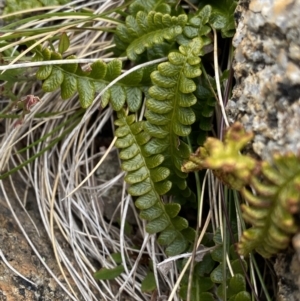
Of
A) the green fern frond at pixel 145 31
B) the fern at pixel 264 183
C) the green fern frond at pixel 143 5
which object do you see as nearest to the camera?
the fern at pixel 264 183

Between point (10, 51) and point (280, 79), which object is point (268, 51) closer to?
point (280, 79)

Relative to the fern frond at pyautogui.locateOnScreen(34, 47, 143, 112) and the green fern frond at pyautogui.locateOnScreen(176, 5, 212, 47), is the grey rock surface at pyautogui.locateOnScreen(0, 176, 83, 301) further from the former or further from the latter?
the green fern frond at pyautogui.locateOnScreen(176, 5, 212, 47)

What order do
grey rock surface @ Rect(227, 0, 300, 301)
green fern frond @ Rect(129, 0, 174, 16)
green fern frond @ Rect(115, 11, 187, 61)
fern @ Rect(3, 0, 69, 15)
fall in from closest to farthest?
grey rock surface @ Rect(227, 0, 300, 301), green fern frond @ Rect(115, 11, 187, 61), green fern frond @ Rect(129, 0, 174, 16), fern @ Rect(3, 0, 69, 15)

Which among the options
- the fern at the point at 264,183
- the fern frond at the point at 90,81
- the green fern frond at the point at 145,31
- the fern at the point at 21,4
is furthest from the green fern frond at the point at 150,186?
the fern at the point at 21,4

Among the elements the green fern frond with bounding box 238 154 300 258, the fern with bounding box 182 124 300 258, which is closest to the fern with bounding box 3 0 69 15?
the fern with bounding box 182 124 300 258

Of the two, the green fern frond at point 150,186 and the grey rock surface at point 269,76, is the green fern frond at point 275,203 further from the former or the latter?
the green fern frond at point 150,186

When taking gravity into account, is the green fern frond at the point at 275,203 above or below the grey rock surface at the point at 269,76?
below
